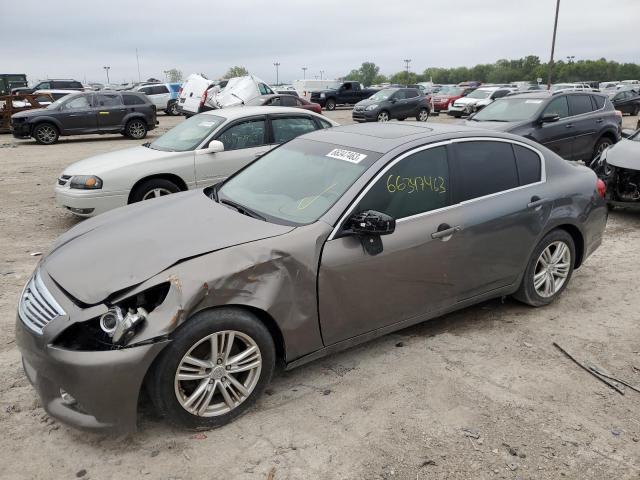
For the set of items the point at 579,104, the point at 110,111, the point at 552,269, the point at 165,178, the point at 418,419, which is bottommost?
the point at 418,419

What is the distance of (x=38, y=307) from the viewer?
9.29 feet

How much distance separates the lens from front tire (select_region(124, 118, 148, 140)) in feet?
56.2

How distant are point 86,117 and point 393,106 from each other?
12.3 meters

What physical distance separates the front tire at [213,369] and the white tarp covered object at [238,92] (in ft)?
56.4

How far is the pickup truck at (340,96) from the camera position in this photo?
32031mm

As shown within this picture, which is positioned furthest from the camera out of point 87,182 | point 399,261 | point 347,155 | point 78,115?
point 78,115

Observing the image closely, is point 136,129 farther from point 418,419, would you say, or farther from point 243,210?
point 418,419

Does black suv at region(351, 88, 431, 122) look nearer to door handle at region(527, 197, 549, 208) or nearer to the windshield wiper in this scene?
door handle at region(527, 197, 549, 208)

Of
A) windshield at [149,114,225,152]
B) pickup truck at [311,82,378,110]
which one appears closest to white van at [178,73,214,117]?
pickup truck at [311,82,378,110]

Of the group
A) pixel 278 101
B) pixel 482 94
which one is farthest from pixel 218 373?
pixel 482 94

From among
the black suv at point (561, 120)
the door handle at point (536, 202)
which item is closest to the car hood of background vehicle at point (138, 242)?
the door handle at point (536, 202)

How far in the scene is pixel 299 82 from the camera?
44188mm

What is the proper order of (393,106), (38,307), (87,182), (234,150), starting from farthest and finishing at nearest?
(393,106)
(234,150)
(87,182)
(38,307)

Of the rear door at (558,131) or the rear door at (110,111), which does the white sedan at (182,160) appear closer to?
the rear door at (558,131)
